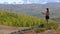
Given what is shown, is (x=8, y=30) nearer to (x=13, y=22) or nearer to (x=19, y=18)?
(x=13, y=22)

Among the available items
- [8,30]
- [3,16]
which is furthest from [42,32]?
[3,16]

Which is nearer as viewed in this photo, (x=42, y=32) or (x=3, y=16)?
(x=42, y=32)

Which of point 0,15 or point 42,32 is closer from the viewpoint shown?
point 42,32

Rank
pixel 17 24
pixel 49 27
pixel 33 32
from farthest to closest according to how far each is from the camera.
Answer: pixel 17 24 → pixel 49 27 → pixel 33 32

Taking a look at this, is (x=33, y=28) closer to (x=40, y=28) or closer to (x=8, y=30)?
(x=40, y=28)

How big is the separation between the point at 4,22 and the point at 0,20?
3.43ft

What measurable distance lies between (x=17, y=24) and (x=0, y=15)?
479cm

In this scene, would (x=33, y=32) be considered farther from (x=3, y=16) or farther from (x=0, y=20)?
(x=3, y=16)

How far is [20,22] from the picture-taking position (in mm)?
31062

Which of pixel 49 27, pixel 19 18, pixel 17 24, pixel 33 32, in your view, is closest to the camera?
pixel 33 32

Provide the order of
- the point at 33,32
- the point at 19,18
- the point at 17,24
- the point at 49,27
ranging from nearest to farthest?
the point at 33,32
the point at 49,27
the point at 17,24
the point at 19,18

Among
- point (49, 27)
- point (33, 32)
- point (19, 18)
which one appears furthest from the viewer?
point (19, 18)

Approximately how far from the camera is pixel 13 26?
2936 cm

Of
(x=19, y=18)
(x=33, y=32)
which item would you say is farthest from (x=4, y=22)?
(x=33, y=32)
